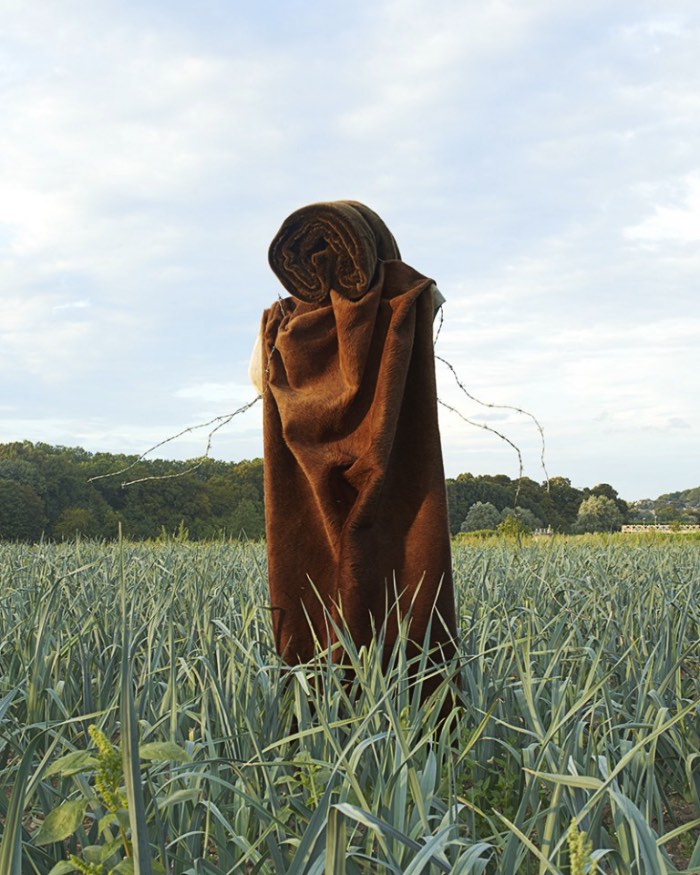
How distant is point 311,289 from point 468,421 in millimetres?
589

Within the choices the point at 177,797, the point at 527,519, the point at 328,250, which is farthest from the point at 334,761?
the point at 527,519

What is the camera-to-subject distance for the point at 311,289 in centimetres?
220

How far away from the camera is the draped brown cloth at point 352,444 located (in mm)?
2061

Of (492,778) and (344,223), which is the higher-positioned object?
(344,223)

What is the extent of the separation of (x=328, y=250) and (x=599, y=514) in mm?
39042

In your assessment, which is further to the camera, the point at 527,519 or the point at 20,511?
the point at 527,519

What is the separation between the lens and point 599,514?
38.9 metres

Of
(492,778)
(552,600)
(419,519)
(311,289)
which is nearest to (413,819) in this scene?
(492,778)

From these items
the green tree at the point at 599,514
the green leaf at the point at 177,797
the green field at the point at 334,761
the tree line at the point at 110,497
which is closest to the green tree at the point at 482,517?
the green tree at the point at 599,514

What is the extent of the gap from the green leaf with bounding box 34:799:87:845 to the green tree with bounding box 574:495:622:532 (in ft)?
125

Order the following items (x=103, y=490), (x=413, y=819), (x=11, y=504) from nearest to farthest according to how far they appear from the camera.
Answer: (x=413, y=819), (x=11, y=504), (x=103, y=490)

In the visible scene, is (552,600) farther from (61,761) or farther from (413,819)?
(61,761)

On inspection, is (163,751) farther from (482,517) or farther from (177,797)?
(482,517)

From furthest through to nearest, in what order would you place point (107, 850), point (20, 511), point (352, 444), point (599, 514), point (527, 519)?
point (599, 514) < point (527, 519) < point (20, 511) < point (352, 444) < point (107, 850)
